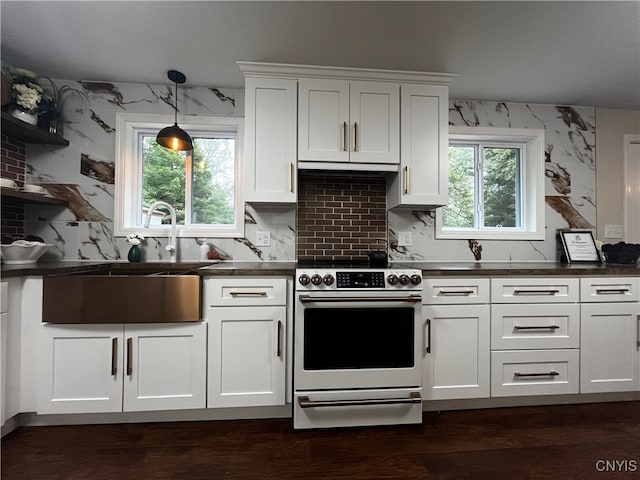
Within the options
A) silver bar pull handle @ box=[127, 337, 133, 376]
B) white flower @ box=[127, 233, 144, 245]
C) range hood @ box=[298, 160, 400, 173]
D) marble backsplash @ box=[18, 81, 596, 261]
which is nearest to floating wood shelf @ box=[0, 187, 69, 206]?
marble backsplash @ box=[18, 81, 596, 261]

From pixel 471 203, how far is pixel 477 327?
1.26m

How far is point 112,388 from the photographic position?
1604 mm

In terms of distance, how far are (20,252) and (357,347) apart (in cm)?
221

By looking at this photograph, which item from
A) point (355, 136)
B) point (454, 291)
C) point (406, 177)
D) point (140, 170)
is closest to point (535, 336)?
point (454, 291)

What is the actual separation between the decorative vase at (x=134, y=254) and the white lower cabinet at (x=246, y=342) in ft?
2.92

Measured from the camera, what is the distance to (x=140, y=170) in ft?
7.80

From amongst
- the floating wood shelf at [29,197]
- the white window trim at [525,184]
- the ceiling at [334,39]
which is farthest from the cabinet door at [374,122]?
the floating wood shelf at [29,197]

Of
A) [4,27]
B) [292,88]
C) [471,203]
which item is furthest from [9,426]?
[471,203]

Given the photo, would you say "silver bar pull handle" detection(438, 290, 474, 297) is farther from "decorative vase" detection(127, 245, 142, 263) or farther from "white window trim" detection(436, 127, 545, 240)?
"decorative vase" detection(127, 245, 142, 263)

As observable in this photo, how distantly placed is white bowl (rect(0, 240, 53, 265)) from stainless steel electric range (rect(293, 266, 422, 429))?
175 centimetres

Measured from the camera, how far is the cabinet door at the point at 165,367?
1612 mm

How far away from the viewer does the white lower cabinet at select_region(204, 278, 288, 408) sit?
5.45 ft

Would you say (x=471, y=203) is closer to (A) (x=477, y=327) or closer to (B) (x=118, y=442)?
(A) (x=477, y=327)

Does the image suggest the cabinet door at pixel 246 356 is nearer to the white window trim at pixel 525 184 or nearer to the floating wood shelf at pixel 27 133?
the white window trim at pixel 525 184
